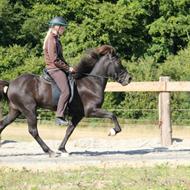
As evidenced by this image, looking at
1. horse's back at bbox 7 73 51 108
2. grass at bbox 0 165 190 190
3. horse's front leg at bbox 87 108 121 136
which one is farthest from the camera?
horse's back at bbox 7 73 51 108

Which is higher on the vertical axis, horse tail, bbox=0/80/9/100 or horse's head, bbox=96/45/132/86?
horse's head, bbox=96/45/132/86

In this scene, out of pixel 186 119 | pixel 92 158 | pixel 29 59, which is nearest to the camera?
pixel 92 158

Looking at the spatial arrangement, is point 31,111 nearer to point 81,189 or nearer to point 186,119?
point 81,189

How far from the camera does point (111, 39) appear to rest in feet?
143

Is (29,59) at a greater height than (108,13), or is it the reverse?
(108,13)

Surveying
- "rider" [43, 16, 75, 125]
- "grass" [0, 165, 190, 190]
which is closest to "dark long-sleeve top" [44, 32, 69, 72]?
"rider" [43, 16, 75, 125]

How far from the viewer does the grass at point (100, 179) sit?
890 cm

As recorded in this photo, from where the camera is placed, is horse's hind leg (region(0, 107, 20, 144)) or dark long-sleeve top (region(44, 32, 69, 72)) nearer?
dark long-sleeve top (region(44, 32, 69, 72))

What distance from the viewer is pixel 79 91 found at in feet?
43.4

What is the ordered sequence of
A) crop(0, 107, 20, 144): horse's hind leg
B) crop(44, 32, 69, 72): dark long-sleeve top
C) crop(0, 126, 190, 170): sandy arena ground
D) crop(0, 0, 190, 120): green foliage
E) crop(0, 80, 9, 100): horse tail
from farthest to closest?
crop(0, 0, 190, 120): green foliage
crop(0, 107, 20, 144): horse's hind leg
crop(0, 80, 9, 100): horse tail
crop(44, 32, 69, 72): dark long-sleeve top
crop(0, 126, 190, 170): sandy arena ground

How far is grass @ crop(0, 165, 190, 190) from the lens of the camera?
29.2ft

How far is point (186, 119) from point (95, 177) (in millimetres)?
15741

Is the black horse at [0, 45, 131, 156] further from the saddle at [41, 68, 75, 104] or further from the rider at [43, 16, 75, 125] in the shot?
the rider at [43, 16, 75, 125]

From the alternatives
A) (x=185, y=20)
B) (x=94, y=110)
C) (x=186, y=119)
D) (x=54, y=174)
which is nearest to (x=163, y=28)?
(x=185, y=20)
